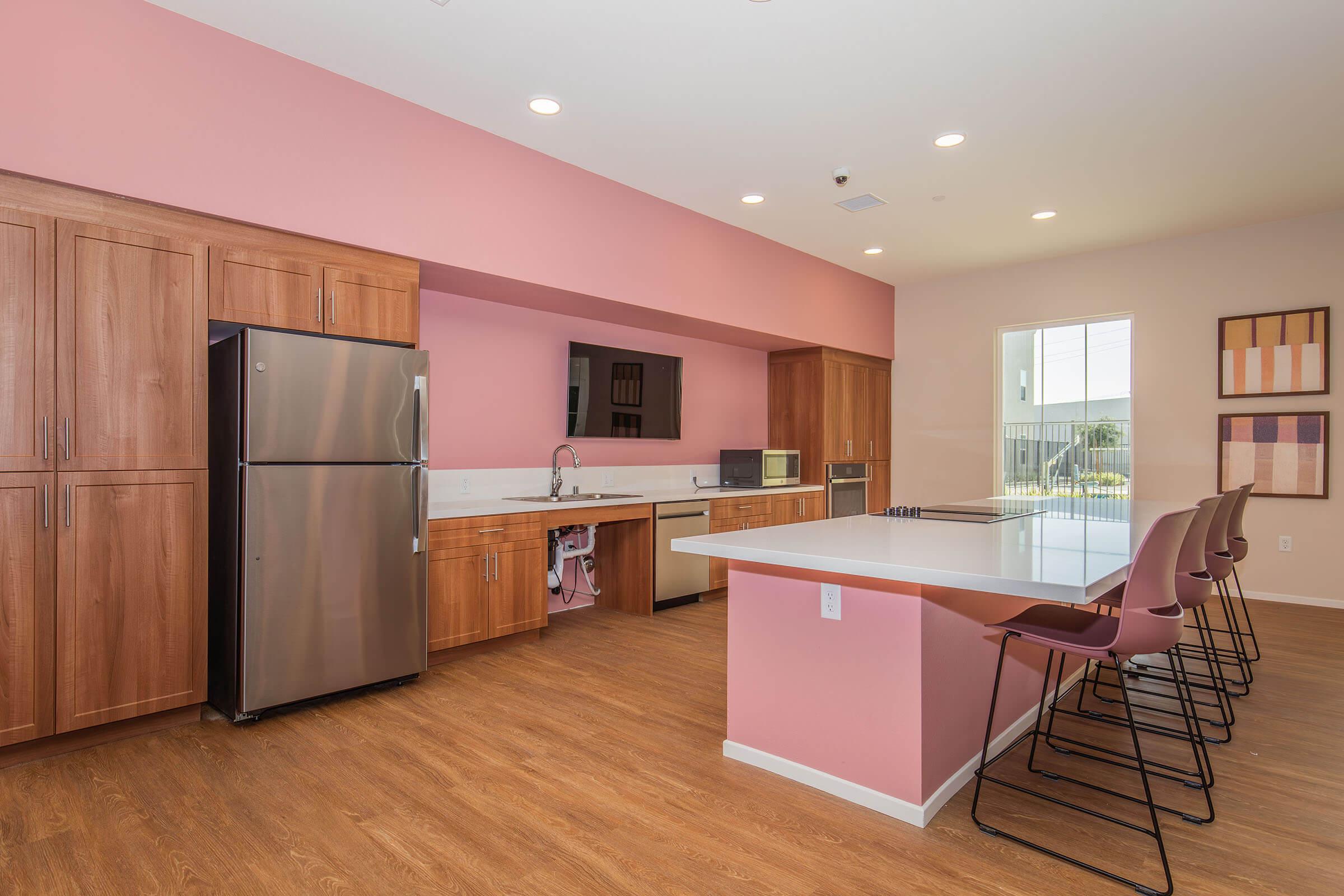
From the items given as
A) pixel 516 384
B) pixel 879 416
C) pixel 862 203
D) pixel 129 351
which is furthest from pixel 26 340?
pixel 879 416

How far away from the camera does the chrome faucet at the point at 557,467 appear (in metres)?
4.86

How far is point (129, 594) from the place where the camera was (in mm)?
2711

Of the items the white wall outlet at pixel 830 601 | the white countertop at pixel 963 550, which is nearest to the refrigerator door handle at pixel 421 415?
the white countertop at pixel 963 550

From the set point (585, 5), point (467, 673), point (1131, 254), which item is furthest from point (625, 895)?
point (1131, 254)

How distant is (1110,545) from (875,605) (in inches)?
34.1

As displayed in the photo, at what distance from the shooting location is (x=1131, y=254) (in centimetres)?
585

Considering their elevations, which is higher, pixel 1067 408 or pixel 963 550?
pixel 1067 408

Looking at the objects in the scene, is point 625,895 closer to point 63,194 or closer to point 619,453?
point 63,194

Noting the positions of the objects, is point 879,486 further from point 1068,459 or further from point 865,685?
point 865,685

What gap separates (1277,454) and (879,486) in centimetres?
311

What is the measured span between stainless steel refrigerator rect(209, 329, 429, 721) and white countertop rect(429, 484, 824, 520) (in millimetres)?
448

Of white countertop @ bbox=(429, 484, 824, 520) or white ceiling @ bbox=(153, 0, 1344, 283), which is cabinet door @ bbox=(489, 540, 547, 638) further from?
white ceiling @ bbox=(153, 0, 1344, 283)

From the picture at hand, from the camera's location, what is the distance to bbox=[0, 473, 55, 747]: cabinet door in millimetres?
2445

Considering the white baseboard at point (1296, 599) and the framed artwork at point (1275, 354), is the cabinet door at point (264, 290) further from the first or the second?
the white baseboard at point (1296, 599)
